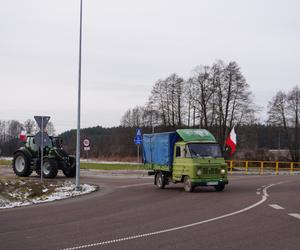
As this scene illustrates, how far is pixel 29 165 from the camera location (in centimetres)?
3306

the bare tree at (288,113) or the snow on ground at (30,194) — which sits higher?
the bare tree at (288,113)

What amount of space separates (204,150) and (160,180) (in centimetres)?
341

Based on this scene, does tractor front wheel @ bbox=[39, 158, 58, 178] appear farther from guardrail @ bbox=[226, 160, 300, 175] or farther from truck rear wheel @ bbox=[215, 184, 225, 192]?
guardrail @ bbox=[226, 160, 300, 175]

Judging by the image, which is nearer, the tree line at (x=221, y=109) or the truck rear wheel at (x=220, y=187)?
the truck rear wheel at (x=220, y=187)

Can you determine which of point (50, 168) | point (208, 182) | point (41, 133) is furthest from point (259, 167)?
point (41, 133)

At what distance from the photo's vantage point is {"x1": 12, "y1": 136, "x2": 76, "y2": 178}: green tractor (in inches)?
1270

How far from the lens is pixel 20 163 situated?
33625 millimetres

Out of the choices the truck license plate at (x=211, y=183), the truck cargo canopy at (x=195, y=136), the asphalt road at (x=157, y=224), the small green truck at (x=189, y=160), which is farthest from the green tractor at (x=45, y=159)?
the asphalt road at (x=157, y=224)

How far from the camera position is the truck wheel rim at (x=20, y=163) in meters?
33.3

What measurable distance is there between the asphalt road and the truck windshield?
182 inches

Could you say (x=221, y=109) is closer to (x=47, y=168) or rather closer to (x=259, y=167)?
(x=259, y=167)

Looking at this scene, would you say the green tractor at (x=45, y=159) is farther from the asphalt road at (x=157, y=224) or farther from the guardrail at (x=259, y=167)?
Result: the guardrail at (x=259, y=167)

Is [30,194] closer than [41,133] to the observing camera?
Yes

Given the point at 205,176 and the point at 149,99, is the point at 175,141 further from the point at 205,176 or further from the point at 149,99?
the point at 149,99
